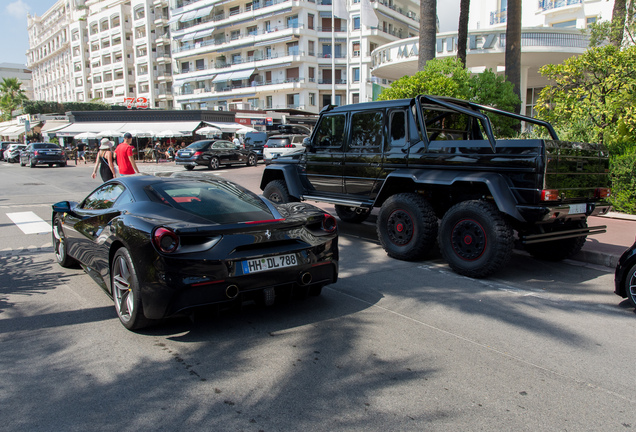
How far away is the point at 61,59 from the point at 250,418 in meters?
116

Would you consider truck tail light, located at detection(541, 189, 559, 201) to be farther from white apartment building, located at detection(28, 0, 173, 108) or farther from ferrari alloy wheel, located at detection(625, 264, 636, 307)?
white apartment building, located at detection(28, 0, 173, 108)

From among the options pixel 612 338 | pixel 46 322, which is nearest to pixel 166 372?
pixel 46 322

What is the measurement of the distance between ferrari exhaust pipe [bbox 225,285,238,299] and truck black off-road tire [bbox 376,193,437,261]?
3294 mm

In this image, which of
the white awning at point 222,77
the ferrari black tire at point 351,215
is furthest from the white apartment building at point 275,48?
the ferrari black tire at point 351,215

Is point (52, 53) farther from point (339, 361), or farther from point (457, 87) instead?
point (339, 361)

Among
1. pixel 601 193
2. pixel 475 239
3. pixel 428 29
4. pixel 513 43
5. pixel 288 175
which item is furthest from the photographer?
pixel 513 43

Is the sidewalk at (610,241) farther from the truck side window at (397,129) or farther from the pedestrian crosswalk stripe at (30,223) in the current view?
the pedestrian crosswalk stripe at (30,223)

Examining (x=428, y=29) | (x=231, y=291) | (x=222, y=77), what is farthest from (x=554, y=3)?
(x=222, y=77)

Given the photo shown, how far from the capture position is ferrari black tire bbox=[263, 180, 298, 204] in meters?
8.82

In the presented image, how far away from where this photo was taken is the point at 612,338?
13.4 feet

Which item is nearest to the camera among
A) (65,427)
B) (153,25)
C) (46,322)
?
(65,427)

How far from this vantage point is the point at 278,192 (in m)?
9.00

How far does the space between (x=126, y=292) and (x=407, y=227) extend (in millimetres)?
3879

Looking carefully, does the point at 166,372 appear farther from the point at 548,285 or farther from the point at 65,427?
the point at 548,285
